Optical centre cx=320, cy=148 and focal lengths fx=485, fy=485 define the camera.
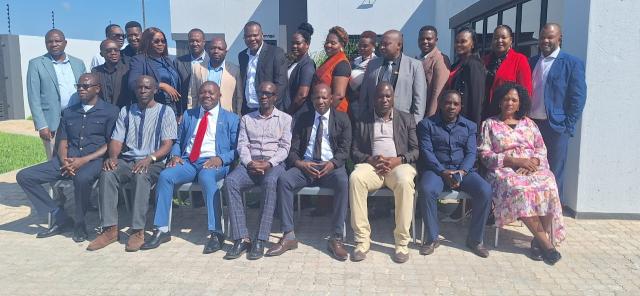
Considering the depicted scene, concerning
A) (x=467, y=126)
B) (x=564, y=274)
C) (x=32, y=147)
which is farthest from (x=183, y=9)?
(x=564, y=274)

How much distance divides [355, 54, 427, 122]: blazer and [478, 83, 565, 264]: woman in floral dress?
0.67 m

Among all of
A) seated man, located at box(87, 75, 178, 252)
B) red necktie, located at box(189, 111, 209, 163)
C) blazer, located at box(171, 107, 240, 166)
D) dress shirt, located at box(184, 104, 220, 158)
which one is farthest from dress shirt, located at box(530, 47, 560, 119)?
seated man, located at box(87, 75, 178, 252)

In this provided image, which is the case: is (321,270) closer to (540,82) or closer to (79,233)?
(79,233)

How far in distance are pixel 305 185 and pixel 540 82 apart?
8.35 feet

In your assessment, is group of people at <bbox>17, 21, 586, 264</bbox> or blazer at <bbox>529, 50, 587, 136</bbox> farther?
blazer at <bbox>529, 50, 587, 136</bbox>

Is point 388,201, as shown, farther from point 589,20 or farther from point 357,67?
point 589,20

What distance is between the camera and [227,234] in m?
4.78

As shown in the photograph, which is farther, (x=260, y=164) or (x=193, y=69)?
(x=193, y=69)

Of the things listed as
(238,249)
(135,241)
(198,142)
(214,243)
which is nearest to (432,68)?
(198,142)

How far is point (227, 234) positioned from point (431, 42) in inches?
112

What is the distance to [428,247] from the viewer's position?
4.34 meters

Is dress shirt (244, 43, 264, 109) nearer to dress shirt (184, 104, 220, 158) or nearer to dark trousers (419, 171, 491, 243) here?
dress shirt (184, 104, 220, 158)

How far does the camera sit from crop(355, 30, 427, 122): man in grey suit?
15.7 feet

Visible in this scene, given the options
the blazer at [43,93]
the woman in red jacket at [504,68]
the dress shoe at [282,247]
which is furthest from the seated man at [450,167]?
the blazer at [43,93]
